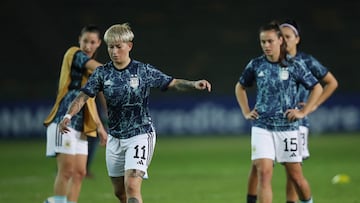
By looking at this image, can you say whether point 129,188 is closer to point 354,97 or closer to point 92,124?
point 92,124

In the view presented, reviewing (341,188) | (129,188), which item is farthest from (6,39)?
(129,188)

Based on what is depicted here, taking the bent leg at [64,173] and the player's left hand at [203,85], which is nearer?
the player's left hand at [203,85]

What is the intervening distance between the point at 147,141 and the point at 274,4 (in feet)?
70.1

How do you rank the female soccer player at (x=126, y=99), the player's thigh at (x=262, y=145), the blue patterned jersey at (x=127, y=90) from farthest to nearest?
the player's thigh at (x=262, y=145)
the blue patterned jersey at (x=127, y=90)
the female soccer player at (x=126, y=99)

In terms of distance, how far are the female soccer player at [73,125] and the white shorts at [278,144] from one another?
5.85 ft

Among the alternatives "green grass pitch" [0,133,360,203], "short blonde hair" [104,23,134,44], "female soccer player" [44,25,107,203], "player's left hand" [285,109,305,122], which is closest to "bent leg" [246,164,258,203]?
"player's left hand" [285,109,305,122]

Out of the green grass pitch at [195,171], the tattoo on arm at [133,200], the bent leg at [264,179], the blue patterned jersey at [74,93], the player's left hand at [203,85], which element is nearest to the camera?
the player's left hand at [203,85]

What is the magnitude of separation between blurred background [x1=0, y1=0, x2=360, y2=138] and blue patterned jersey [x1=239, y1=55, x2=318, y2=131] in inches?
617

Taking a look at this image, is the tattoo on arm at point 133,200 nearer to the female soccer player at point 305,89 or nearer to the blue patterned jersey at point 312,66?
the female soccer player at point 305,89

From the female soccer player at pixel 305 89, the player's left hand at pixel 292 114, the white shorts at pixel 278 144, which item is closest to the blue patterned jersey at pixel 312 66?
the female soccer player at pixel 305 89

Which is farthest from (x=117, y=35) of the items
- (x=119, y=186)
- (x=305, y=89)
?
(x=305, y=89)

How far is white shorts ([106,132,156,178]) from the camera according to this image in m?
9.38

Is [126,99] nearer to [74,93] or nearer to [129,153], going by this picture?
[129,153]

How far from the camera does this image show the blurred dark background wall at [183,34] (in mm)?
28828
